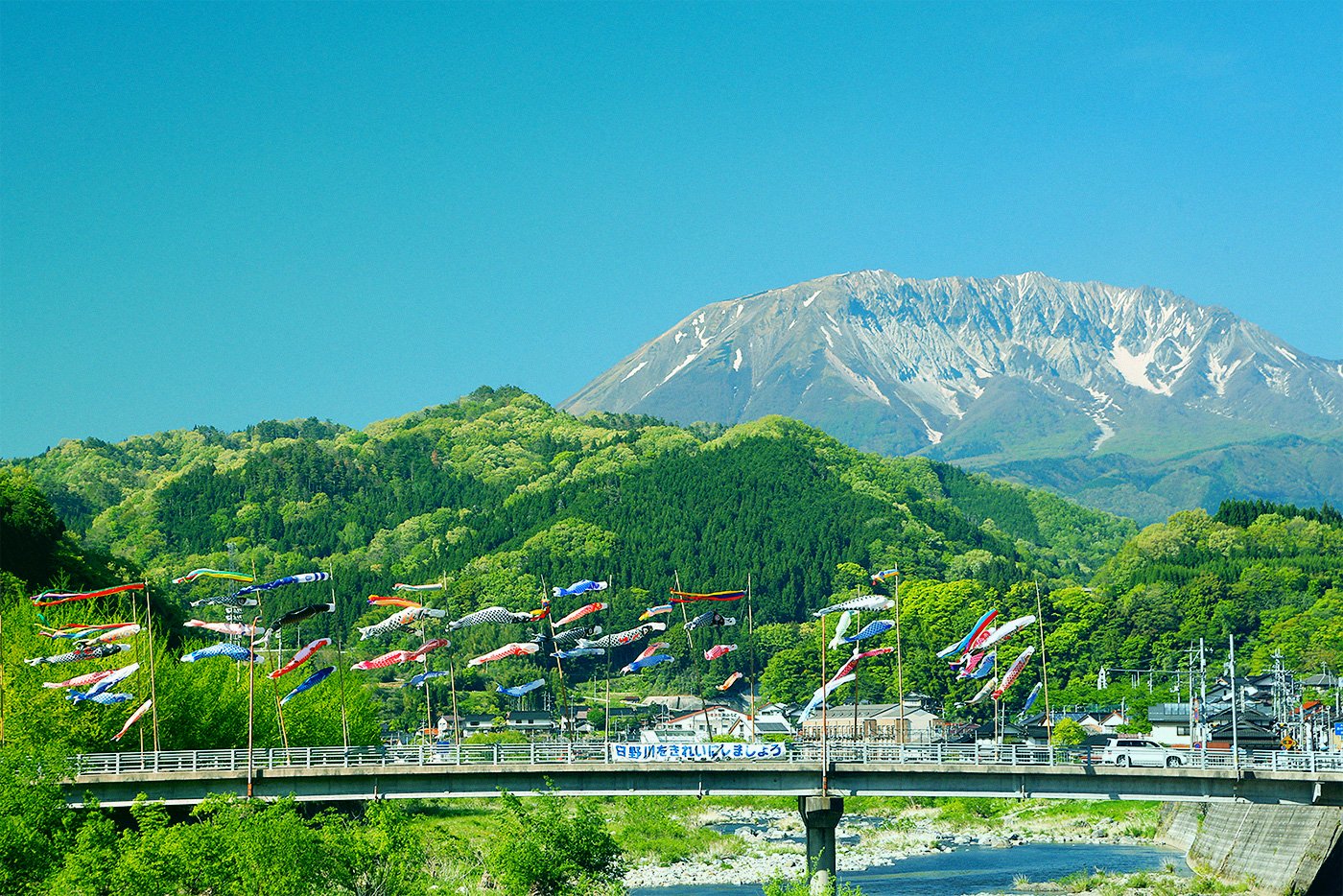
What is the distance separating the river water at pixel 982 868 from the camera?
86.8 m

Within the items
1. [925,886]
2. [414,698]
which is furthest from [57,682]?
[414,698]

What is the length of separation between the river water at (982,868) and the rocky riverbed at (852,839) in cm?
185

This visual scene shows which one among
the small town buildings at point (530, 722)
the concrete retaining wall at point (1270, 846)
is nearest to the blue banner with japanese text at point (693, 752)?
the concrete retaining wall at point (1270, 846)

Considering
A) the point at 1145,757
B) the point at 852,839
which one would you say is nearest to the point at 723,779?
the point at 1145,757

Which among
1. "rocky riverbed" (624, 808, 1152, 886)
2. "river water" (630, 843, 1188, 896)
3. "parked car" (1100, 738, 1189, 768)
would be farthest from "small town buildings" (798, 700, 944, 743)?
"parked car" (1100, 738, 1189, 768)

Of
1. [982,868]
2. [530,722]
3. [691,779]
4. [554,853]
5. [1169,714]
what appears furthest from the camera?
[530,722]

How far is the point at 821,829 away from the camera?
70.6 m

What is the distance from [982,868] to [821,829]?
27.9 metres

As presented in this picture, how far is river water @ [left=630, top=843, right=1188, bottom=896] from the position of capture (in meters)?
86.8

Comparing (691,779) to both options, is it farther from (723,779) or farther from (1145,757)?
(1145,757)

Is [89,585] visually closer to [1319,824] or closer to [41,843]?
[41,843]

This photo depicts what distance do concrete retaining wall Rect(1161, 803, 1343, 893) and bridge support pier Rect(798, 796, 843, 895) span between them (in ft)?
78.8

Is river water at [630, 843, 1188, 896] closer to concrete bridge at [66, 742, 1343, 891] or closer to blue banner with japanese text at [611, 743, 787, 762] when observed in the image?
concrete bridge at [66, 742, 1343, 891]

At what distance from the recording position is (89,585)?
408 feet
